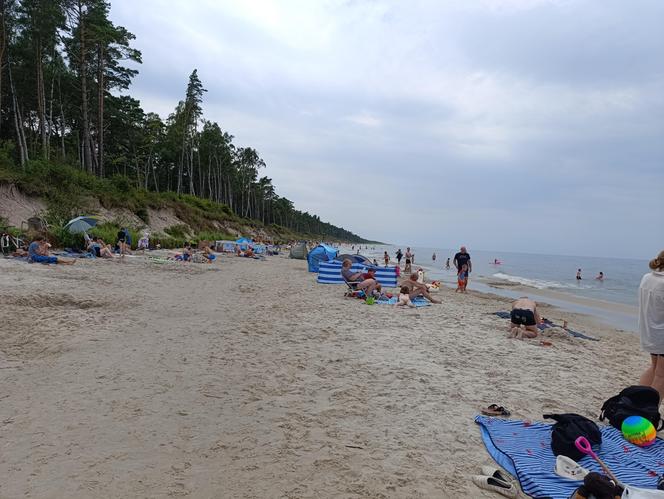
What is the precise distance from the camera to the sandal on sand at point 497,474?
2864mm

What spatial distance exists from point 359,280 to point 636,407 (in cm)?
895

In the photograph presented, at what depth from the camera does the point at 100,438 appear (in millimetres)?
3061

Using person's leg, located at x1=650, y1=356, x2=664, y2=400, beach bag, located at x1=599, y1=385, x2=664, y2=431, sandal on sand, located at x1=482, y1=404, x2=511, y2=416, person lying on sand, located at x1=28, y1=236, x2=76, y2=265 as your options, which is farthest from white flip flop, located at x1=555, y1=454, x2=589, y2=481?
person lying on sand, located at x1=28, y1=236, x2=76, y2=265

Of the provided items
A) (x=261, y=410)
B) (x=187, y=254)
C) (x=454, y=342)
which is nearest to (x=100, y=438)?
(x=261, y=410)

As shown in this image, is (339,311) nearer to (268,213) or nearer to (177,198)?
(177,198)

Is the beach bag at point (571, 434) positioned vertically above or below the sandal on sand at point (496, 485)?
above

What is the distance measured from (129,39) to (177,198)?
43.8 feet

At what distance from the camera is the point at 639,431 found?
141 inches

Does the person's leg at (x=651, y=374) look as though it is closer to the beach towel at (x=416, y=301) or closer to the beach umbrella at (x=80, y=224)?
the beach towel at (x=416, y=301)

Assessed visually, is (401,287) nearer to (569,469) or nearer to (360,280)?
(360,280)

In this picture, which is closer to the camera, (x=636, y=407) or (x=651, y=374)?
(x=636, y=407)

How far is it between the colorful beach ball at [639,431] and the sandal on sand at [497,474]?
61.4 inches

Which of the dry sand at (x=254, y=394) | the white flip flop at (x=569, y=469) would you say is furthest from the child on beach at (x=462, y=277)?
the white flip flop at (x=569, y=469)

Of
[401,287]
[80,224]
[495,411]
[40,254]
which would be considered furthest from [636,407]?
[80,224]
